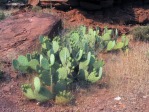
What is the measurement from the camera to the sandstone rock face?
7.71 m

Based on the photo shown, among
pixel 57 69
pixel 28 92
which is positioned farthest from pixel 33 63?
pixel 28 92

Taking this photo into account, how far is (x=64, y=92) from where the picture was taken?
224 inches

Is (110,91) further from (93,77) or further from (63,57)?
(63,57)

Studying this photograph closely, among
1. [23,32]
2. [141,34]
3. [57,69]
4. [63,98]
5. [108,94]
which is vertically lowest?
[108,94]

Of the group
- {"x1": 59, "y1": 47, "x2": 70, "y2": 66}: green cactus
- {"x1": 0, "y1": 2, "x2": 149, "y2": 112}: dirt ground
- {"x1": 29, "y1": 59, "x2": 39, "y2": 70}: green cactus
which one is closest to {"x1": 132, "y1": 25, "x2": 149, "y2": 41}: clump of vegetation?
{"x1": 0, "y1": 2, "x2": 149, "y2": 112}: dirt ground

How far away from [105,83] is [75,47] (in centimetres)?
101

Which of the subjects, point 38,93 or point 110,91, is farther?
point 110,91

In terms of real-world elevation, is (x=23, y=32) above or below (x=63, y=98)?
above

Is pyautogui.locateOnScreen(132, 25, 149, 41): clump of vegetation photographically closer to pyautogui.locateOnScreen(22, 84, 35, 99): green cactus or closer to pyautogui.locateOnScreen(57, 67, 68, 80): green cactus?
pyautogui.locateOnScreen(57, 67, 68, 80): green cactus

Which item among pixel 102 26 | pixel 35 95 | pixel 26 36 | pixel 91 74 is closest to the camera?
pixel 35 95

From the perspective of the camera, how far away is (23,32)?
8.30 metres

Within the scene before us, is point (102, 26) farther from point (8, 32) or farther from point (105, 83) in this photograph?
point (105, 83)

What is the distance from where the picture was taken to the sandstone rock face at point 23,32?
303 inches

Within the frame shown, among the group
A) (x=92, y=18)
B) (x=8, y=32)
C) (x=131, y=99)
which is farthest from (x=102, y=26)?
(x=131, y=99)
